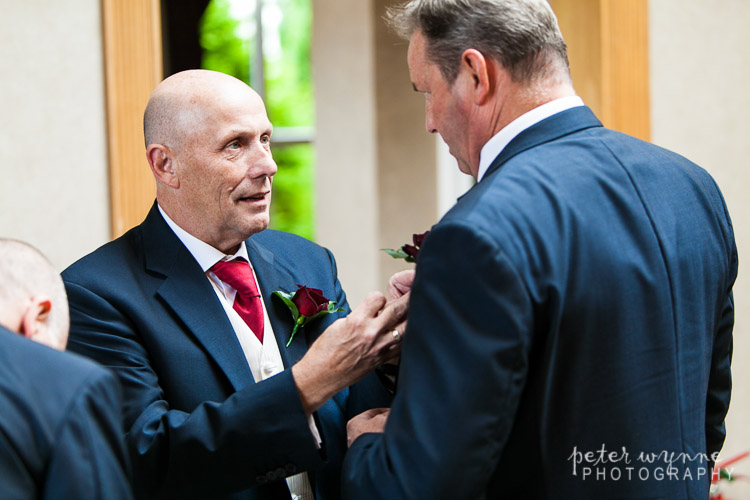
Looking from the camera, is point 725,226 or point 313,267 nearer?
point 725,226

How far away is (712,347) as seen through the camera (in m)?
1.82

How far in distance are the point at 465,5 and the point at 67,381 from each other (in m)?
1.00

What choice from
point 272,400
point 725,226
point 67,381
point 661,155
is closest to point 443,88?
point 661,155

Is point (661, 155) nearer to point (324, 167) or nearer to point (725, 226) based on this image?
point (725, 226)

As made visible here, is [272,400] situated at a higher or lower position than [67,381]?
lower

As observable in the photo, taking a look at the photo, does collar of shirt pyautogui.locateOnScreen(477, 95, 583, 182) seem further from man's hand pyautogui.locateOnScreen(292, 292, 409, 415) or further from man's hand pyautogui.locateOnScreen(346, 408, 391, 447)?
man's hand pyautogui.locateOnScreen(346, 408, 391, 447)

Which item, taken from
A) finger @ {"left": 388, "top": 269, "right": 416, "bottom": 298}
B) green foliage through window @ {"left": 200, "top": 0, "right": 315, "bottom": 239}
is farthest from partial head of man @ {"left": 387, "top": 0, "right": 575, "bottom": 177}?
green foliage through window @ {"left": 200, "top": 0, "right": 315, "bottom": 239}

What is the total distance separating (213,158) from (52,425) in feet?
3.44

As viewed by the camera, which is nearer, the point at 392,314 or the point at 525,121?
the point at 525,121

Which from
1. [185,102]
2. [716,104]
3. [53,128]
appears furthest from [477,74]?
[716,104]

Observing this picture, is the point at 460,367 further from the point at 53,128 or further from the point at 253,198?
the point at 53,128

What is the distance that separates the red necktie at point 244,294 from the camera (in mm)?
2184

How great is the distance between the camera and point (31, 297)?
1.45 metres

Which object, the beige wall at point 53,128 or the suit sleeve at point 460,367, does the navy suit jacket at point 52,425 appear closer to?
the suit sleeve at point 460,367
